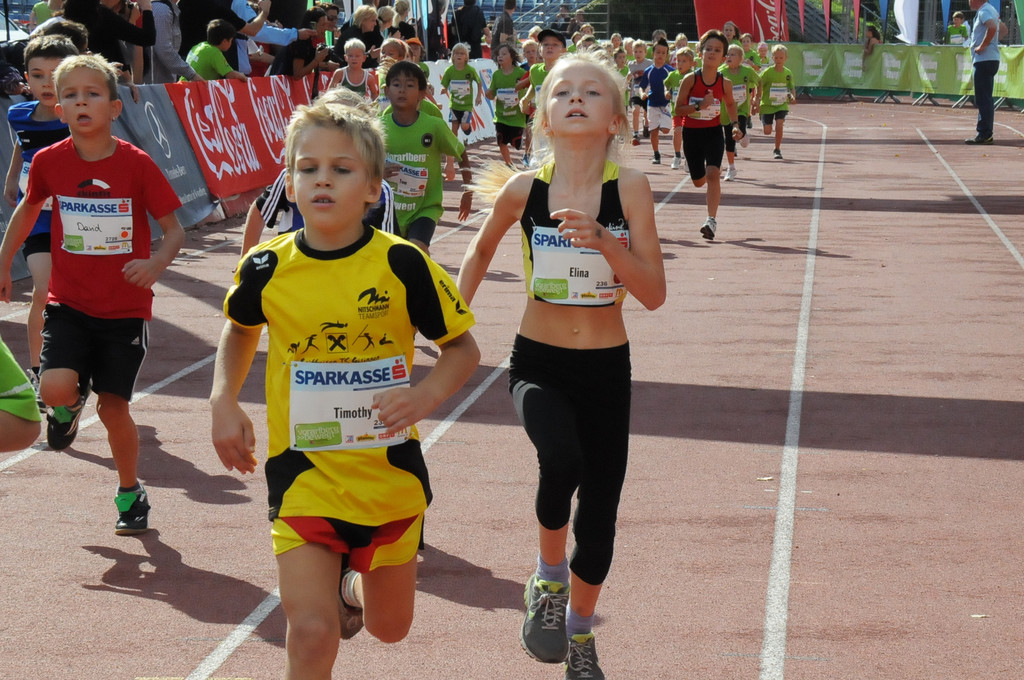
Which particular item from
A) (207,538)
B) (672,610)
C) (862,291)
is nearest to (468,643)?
(672,610)

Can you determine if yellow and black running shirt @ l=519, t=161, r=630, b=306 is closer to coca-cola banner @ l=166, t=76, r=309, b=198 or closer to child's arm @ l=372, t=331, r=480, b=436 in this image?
child's arm @ l=372, t=331, r=480, b=436

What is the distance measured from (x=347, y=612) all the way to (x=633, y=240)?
4.65ft

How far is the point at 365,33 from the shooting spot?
20.0 m

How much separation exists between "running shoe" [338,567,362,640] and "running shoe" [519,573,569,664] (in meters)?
0.59

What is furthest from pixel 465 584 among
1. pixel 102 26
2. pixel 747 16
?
pixel 747 16

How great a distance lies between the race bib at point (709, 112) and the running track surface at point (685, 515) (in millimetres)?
3284

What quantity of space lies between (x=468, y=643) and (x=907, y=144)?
25.5 m

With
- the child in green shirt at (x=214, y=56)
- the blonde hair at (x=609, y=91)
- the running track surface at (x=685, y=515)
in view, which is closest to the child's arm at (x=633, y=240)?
the blonde hair at (x=609, y=91)

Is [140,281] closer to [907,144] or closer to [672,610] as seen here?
[672,610]

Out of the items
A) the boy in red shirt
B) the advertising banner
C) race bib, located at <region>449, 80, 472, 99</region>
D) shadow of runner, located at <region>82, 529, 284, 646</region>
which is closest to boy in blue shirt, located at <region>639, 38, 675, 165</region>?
race bib, located at <region>449, 80, 472, 99</region>

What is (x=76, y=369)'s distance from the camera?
5344 mm

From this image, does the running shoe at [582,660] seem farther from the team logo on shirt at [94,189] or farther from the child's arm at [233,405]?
the team logo on shirt at [94,189]

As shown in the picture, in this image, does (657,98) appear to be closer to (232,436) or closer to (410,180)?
(410,180)

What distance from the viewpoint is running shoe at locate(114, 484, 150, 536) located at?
553 centimetres
